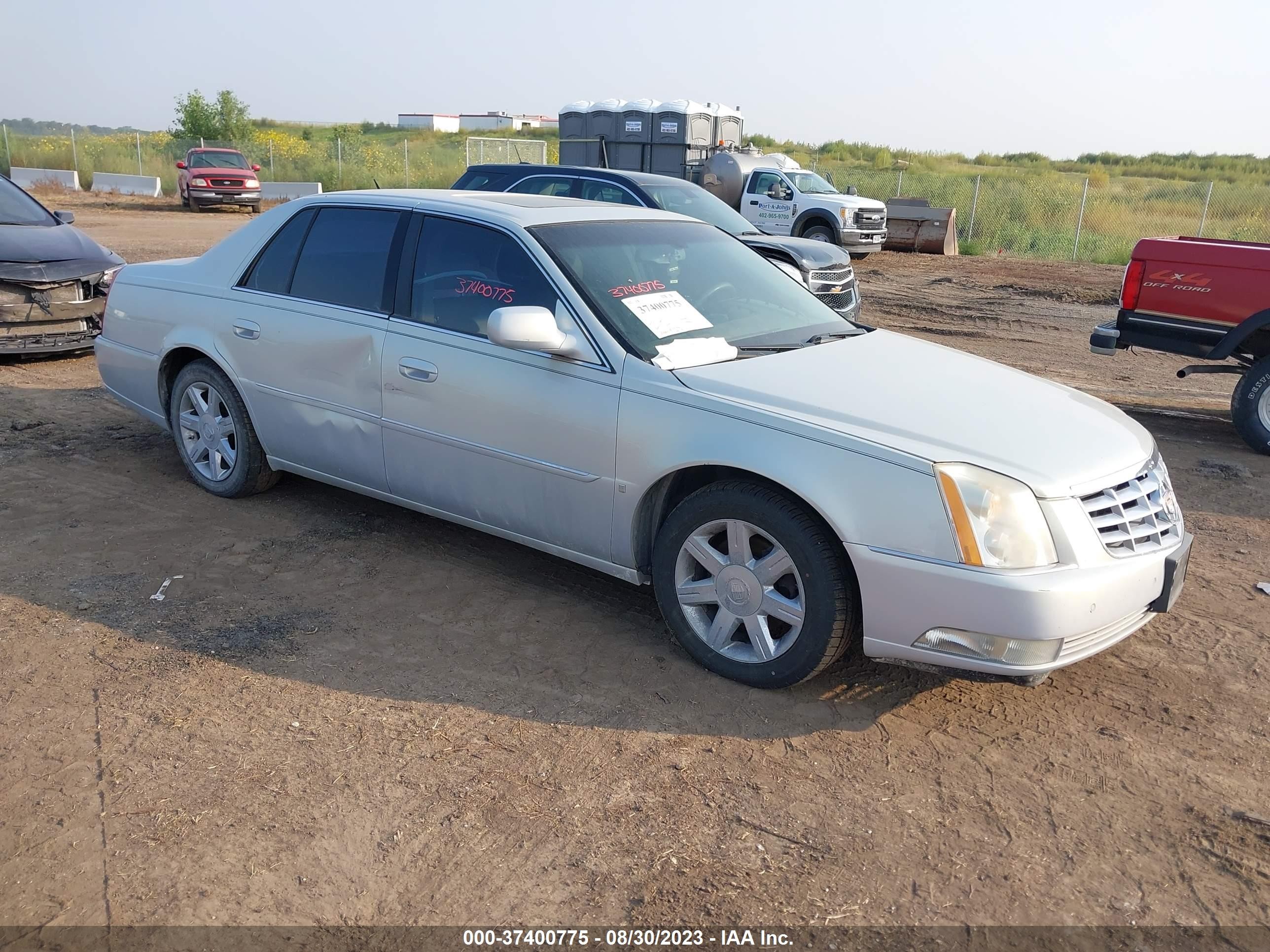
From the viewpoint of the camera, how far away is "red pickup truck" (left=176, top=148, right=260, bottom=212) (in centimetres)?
2859

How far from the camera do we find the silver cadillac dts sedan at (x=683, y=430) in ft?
11.3

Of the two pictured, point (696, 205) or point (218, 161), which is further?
point (218, 161)

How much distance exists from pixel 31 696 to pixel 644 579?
228 centimetres

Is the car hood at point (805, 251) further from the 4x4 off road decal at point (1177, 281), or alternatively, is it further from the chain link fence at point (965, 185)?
the chain link fence at point (965, 185)

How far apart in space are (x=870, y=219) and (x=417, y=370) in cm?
1810

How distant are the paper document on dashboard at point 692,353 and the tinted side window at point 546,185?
316 inches

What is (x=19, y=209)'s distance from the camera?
9.71 metres

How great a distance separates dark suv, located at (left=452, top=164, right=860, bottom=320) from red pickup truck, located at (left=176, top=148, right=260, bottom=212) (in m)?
19.2

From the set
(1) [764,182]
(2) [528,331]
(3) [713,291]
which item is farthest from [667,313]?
(1) [764,182]

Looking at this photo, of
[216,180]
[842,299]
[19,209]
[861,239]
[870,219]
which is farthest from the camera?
[216,180]

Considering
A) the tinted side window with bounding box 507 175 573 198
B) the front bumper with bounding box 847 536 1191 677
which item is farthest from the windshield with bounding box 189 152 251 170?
the front bumper with bounding box 847 536 1191 677

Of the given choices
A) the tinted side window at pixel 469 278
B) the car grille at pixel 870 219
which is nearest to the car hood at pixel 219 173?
the car grille at pixel 870 219

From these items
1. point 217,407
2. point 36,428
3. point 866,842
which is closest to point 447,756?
point 866,842

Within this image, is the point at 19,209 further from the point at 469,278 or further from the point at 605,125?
the point at 605,125
